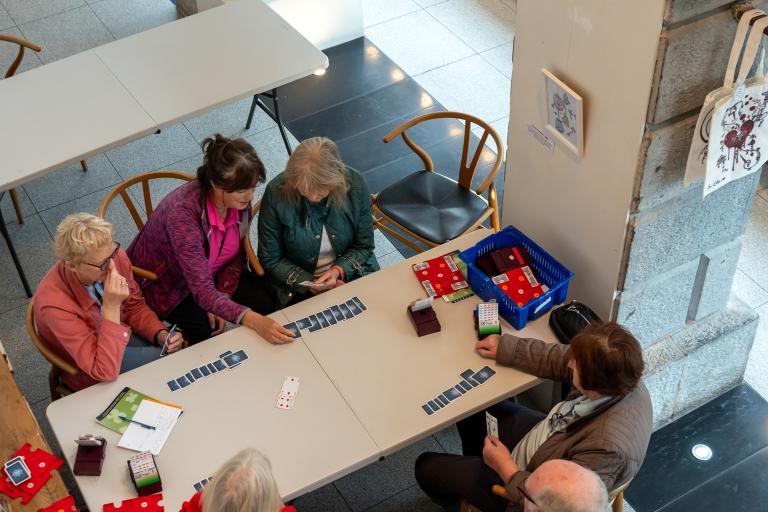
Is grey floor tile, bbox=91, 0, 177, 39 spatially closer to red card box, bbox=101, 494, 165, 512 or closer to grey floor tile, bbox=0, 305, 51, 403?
grey floor tile, bbox=0, 305, 51, 403

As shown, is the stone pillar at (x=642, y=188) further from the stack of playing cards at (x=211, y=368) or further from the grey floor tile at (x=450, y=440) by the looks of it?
the stack of playing cards at (x=211, y=368)

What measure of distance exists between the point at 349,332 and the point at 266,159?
2454 millimetres

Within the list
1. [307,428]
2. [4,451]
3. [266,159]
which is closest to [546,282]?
[307,428]

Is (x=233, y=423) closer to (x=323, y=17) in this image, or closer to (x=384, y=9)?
(x=323, y=17)

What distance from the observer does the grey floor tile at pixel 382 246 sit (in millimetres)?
5148

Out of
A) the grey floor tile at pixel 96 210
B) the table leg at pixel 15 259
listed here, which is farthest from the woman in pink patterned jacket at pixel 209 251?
the grey floor tile at pixel 96 210

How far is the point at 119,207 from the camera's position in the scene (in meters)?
5.47

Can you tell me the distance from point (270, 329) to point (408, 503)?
1049 mm

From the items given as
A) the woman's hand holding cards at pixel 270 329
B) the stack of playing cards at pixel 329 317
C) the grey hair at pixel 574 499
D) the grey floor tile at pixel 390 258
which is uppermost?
the grey hair at pixel 574 499

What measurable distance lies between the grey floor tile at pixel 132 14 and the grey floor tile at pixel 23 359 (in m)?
2.94

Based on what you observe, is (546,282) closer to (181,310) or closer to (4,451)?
(181,310)

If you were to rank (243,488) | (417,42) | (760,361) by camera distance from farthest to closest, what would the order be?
(417,42) → (760,361) → (243,488)

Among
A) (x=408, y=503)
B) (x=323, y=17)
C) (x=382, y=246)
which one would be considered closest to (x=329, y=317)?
(x=408, y=503)

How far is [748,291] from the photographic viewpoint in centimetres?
480
